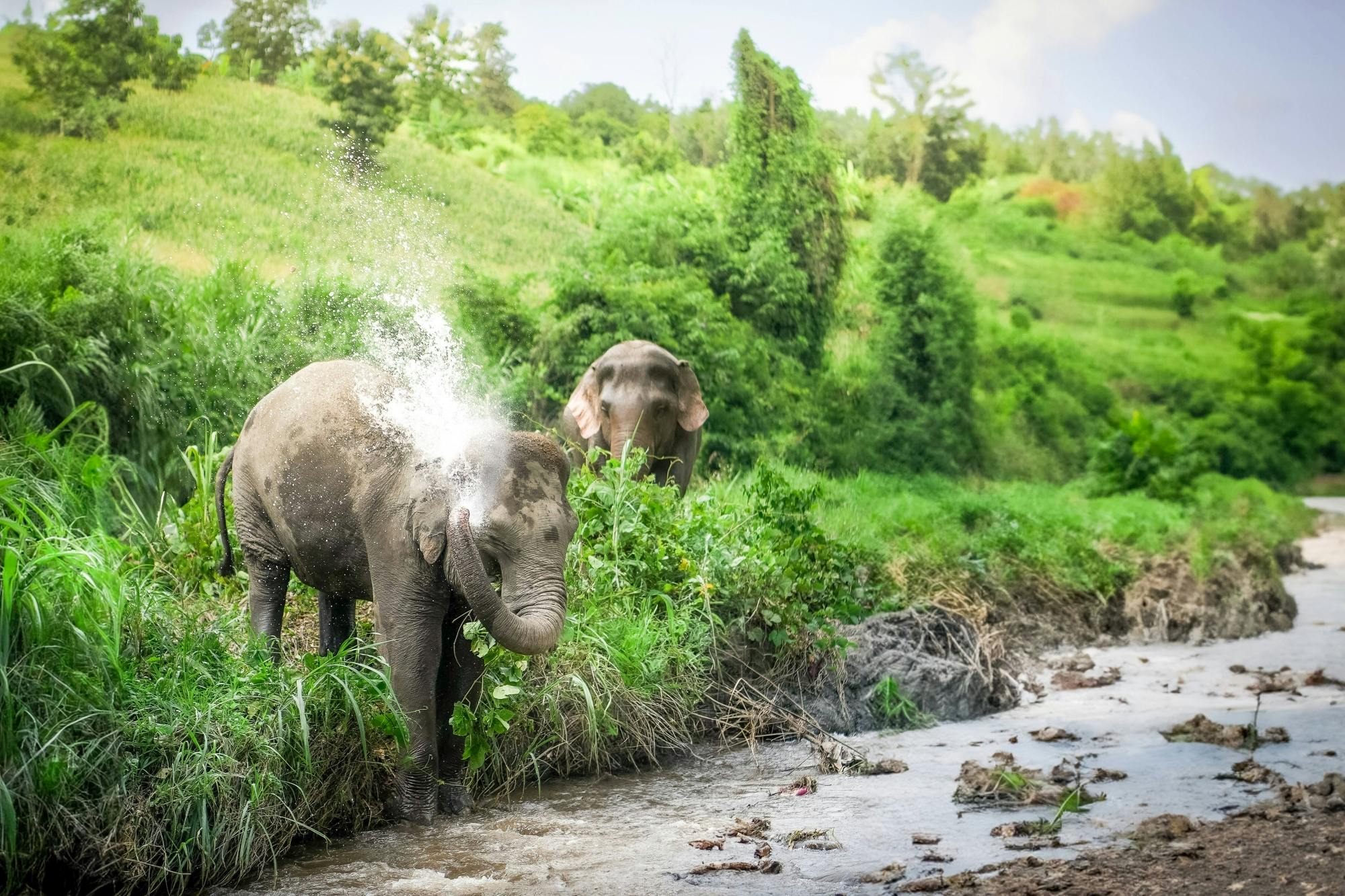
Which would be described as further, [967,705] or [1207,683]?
[1207,683]

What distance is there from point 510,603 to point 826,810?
1947 mm

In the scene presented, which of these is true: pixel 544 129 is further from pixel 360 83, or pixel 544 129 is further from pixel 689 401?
pixel 689 401

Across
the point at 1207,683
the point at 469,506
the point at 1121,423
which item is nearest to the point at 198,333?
the point at 469,506

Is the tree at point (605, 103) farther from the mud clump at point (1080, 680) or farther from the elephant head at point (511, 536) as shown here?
the elephant head at point (511, 536)

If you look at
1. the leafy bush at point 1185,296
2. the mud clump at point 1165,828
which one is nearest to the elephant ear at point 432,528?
the mud clump at point 1165,828

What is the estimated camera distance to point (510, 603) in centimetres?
496

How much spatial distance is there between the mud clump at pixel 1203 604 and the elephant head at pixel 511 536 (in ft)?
23.7

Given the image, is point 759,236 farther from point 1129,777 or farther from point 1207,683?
point 1129,777

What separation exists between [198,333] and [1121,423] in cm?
1240

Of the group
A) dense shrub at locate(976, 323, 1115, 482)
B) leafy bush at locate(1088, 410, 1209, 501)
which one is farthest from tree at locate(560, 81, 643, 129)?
leafy bush at locate(1088, 410, 1209, 501)

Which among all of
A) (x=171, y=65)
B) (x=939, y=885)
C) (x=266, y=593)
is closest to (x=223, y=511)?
(x=266, y=593)

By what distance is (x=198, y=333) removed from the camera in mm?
9742

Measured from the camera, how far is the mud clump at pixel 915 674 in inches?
304

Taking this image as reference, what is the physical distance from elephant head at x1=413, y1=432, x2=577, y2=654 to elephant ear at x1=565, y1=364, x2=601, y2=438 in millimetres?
4730
